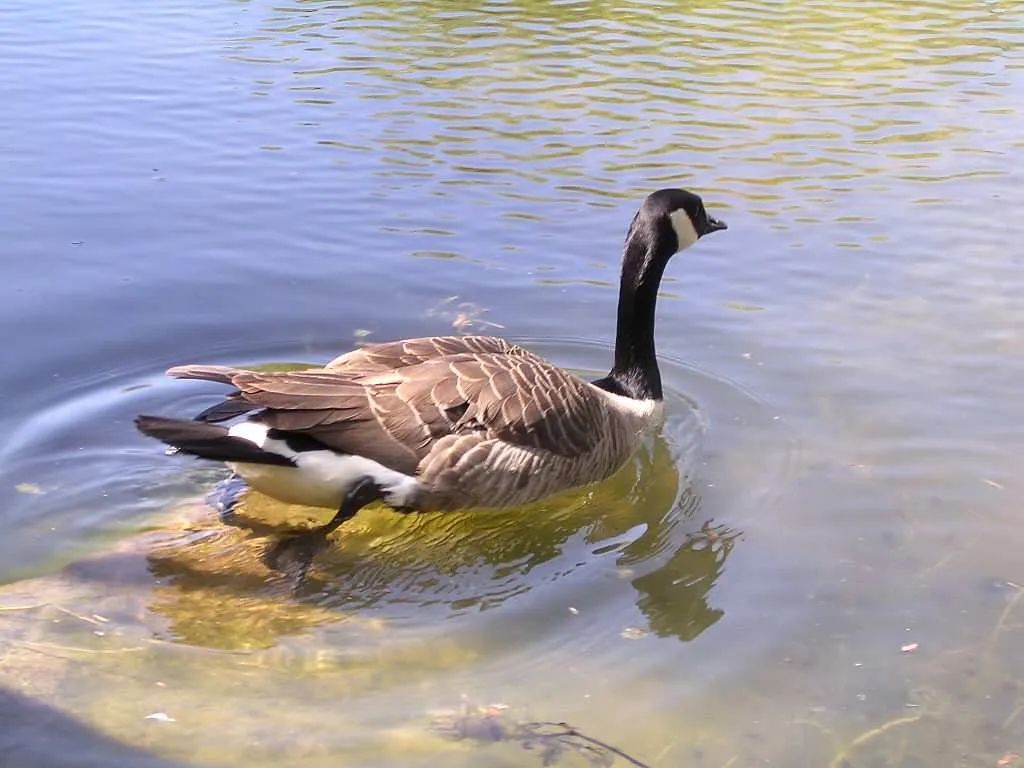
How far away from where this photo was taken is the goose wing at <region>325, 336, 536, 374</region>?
6102 mm

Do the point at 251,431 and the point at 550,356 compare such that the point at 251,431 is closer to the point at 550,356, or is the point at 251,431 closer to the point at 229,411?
the point at 229,411

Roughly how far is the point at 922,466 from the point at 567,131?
6125 mm

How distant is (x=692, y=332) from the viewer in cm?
809

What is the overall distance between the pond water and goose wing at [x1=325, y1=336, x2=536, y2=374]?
2.57ft

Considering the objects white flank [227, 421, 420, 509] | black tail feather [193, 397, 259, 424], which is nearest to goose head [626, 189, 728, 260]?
→ white flank [227, 421, 420, 509]

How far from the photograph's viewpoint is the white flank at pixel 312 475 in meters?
5.51

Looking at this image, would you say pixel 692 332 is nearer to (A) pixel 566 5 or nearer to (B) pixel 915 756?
(B) pixel 915 756

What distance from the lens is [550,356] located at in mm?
7793

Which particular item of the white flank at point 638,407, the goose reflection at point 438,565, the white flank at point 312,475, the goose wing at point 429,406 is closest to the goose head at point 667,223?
the white flank at point 638,407

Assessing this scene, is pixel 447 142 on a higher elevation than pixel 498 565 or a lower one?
higher

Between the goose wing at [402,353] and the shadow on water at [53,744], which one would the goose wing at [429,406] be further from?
the shadow on water at [53,744]

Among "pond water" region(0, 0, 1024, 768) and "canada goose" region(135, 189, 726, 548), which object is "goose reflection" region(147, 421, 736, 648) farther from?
"canada goose" region(135, 189, 726, 548)

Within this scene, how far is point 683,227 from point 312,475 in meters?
2.80

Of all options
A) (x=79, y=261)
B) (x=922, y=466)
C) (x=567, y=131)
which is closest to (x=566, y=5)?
(x=567, y=131)
